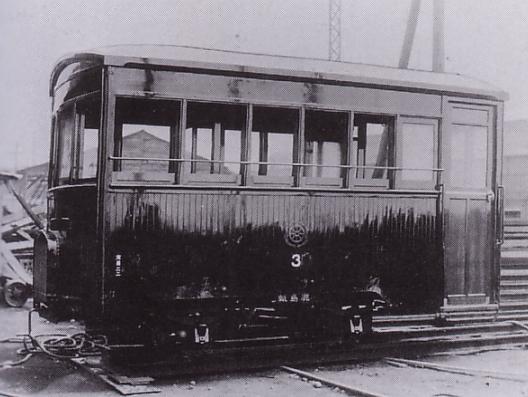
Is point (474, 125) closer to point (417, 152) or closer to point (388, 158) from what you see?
point (417, 152)

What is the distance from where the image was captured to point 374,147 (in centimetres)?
754

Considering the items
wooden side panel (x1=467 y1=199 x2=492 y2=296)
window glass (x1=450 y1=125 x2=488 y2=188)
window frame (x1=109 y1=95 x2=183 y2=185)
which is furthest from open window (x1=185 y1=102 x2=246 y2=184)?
wooden side panel (x1=467 y1=199 x2=492 y2=296)

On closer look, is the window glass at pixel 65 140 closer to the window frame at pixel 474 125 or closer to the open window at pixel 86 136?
the open window at pixel 86 136

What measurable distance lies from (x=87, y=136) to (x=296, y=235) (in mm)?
2261

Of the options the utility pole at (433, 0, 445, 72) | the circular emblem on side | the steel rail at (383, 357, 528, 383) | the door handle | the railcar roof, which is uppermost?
the utility pole at (433, 0, 445, 72)

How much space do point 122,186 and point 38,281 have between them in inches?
69.9

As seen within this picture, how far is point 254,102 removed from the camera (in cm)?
679

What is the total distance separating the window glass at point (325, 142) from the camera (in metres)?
7.21

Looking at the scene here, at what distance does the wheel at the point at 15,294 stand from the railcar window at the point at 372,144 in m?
6.74

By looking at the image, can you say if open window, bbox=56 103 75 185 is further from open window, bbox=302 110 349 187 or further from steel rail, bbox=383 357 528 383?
steel rail, bbox=383 357 528 383

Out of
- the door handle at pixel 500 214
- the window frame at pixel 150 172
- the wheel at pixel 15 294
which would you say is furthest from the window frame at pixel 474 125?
the wheel at pixel 15 294

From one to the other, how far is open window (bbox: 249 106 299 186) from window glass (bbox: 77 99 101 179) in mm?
1523

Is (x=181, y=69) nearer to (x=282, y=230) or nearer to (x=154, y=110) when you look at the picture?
(x=154, y=110)

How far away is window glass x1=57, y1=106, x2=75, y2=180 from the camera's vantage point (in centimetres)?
697
